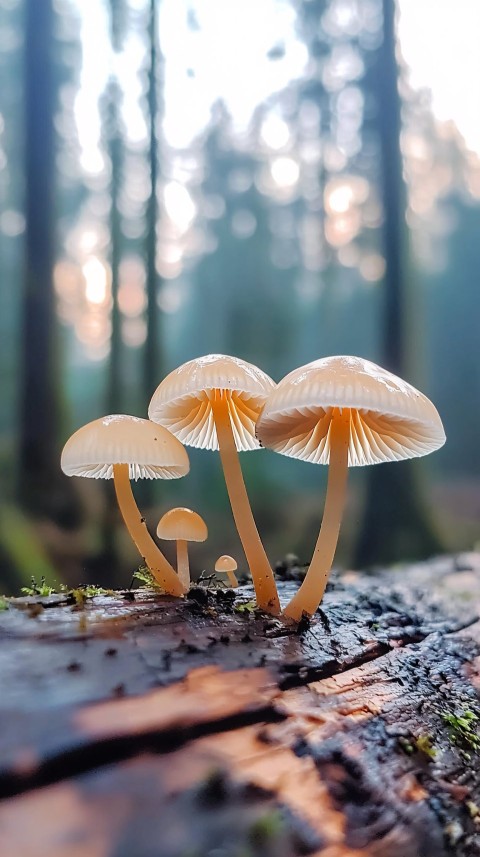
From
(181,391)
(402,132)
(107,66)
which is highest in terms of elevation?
(107,66)

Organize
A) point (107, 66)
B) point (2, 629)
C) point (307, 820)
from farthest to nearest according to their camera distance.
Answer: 1. point (107, 66)
2. point (2, 629)
3. point (307, 820)

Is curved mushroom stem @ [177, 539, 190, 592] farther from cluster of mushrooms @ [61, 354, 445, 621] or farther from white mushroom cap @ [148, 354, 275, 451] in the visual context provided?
white mushroom cap @ [148, 354, 275, 451]

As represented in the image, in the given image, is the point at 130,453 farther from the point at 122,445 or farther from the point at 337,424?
the point at 337,424

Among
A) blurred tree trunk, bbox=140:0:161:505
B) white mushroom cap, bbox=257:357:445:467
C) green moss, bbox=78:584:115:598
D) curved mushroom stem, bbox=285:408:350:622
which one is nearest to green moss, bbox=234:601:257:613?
curved mushroom stem, bbox=285:408:350:622

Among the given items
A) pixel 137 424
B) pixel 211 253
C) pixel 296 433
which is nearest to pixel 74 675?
pixel 137 424

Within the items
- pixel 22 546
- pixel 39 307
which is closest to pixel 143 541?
pixel 22 546

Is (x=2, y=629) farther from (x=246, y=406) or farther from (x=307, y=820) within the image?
(x=246, y=406)

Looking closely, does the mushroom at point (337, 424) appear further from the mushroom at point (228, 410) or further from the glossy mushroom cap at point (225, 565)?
the glossy mushroom cap at point (225, 565)
